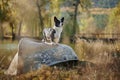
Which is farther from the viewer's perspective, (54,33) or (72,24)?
(72,24)

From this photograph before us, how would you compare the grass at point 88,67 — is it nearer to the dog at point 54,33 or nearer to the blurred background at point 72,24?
the blurred background at point 72,24

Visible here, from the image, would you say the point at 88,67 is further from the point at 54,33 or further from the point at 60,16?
the point at 60,16

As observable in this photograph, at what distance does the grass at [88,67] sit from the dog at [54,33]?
0.20m

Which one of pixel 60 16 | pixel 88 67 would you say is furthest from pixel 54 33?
pixel 88 67

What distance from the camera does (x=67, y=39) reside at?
181 inches

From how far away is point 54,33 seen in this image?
14.9 feet

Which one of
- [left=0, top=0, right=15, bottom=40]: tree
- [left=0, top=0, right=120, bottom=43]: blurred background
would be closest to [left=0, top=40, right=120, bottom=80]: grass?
[left=0, top=0, right=120, bottom=43]: blurred background

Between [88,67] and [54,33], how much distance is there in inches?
17.3

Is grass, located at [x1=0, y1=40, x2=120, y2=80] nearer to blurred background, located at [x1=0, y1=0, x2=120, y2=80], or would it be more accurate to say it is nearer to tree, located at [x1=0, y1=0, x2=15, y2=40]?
blurred background, located at [x1=0, y1=0, x2=120, y2=80]

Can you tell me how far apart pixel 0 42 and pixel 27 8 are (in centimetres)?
41

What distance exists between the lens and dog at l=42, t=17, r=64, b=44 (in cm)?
455

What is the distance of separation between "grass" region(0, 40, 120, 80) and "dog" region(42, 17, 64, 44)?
195mm

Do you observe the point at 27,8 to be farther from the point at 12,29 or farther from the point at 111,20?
the point at 111,20

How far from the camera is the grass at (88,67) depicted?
4.49 metres
